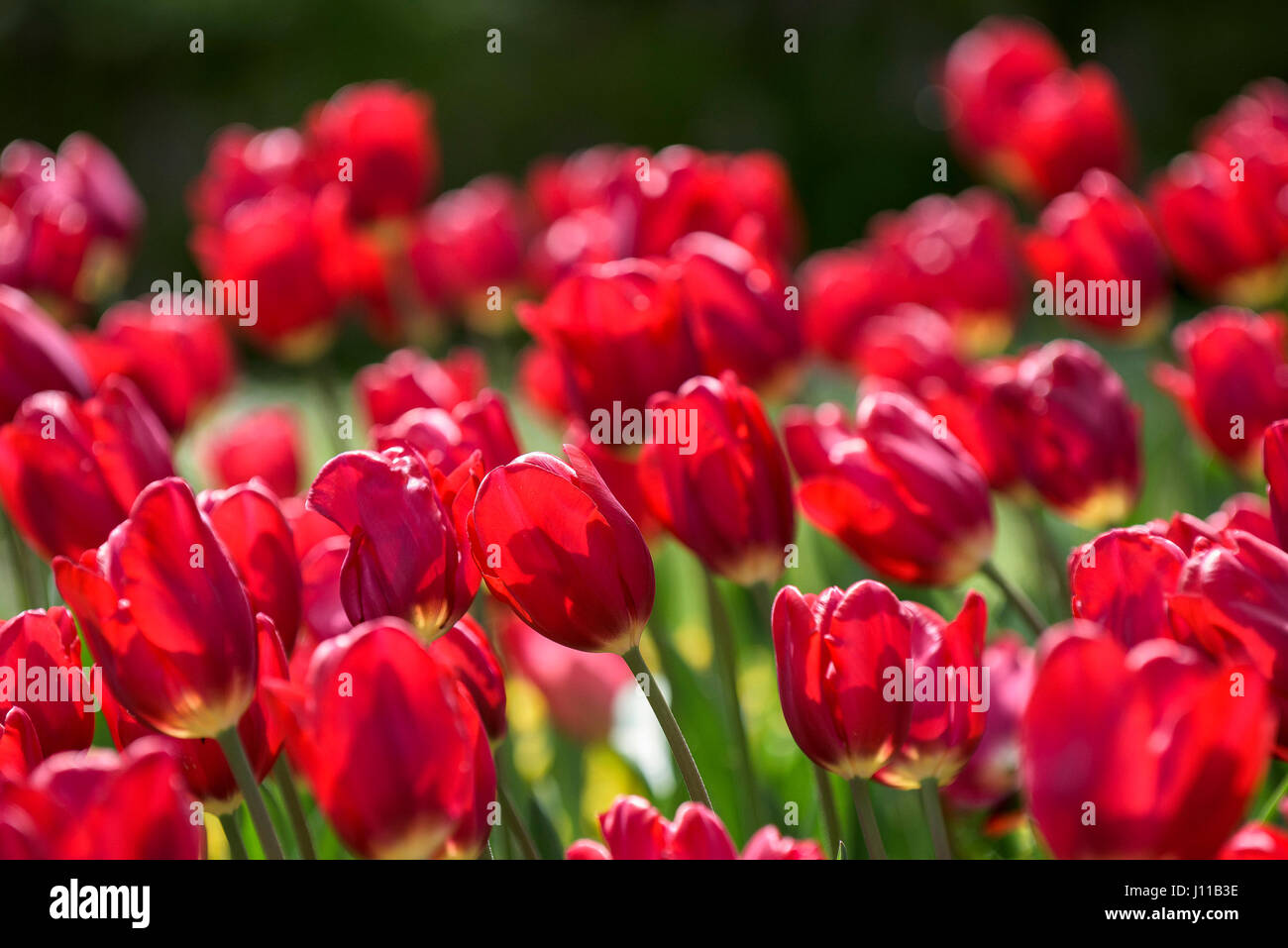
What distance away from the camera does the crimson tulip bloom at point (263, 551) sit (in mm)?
792

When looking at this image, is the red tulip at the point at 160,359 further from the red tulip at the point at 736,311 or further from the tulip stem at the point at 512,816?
the tulip stem at the point at 512,816

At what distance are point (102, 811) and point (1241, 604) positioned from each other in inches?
19.3

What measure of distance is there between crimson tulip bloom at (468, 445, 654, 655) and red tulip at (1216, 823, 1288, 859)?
0.31 metres

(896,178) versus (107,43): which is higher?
(107,43)

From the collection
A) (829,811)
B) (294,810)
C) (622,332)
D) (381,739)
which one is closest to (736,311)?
(622,332)

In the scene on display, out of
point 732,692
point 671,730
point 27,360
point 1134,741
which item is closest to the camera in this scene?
point 1134,741

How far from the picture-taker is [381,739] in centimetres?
59

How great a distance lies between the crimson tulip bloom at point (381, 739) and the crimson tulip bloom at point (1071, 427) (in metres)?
0.61

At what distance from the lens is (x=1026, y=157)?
217 cm

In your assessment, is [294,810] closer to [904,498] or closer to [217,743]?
[217,743]

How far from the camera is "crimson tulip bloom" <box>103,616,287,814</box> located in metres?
0.74

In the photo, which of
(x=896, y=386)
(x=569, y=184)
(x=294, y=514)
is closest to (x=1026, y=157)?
(x=569, y=184)
